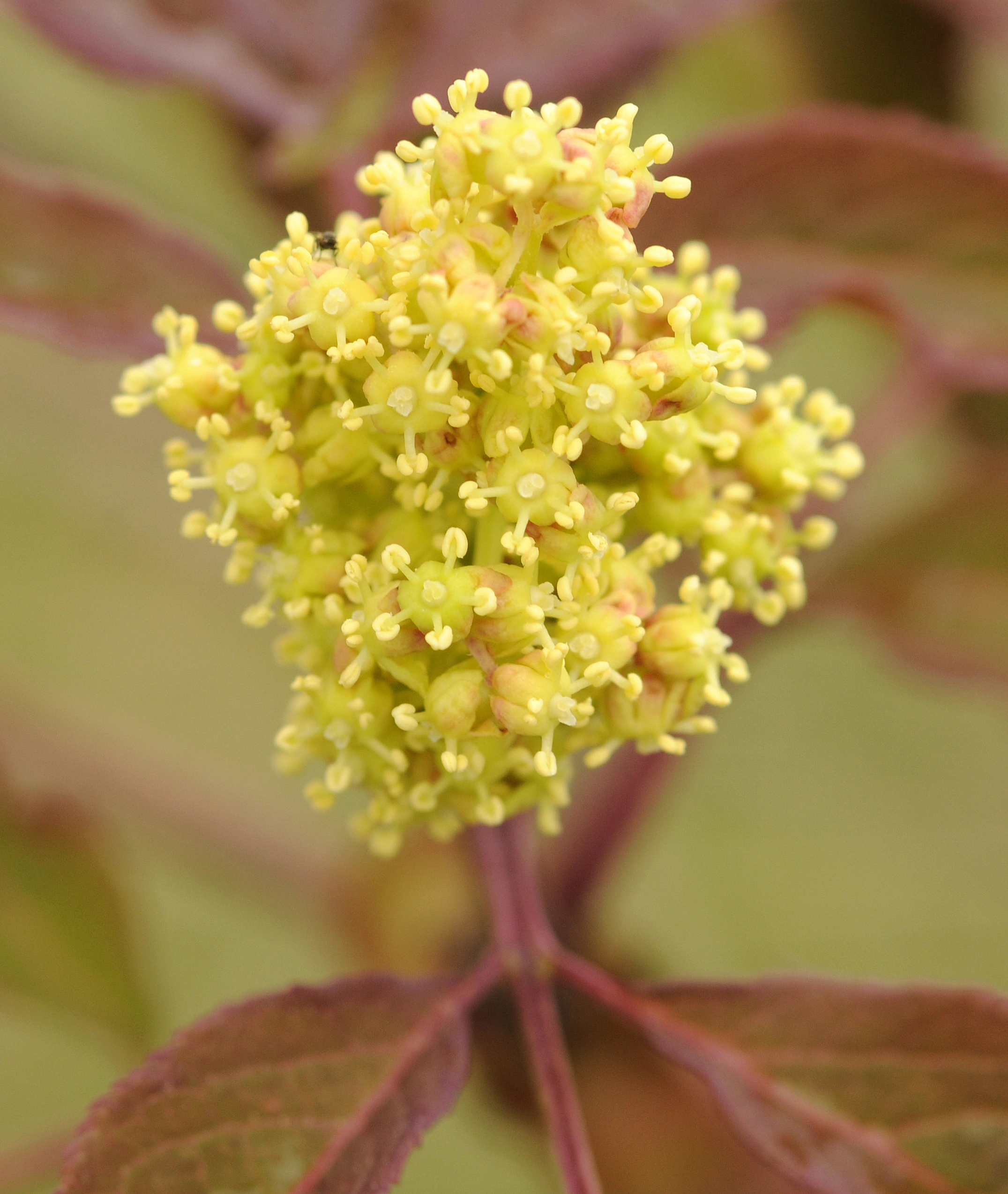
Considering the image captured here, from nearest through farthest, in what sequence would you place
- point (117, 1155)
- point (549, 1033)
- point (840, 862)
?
point (117, 1155)
point (549, 1033)
point (840, 862)

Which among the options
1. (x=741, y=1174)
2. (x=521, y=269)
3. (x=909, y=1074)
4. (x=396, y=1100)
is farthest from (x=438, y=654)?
(x=741, y=1174)

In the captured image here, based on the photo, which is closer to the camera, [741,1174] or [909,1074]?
[909,1074]

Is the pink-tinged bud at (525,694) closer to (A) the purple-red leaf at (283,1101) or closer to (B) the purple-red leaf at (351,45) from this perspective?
(A) the purple-red leaf at (283,1101)

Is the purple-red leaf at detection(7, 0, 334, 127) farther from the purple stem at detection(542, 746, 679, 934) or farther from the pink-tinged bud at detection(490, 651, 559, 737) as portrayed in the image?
the purple stem at detection(542, 746, 679, 934)

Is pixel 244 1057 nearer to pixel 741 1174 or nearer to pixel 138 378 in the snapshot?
pixel 138 378

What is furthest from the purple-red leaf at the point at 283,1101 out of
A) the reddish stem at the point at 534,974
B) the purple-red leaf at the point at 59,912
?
the purple-red leaf at the point at 59,912

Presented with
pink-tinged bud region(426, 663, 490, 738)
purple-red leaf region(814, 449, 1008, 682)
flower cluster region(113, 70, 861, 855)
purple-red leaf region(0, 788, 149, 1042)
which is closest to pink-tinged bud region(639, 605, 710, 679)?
flower cluster region(113, 70, 861, 855)
